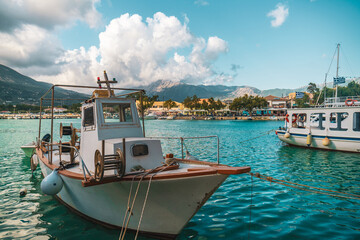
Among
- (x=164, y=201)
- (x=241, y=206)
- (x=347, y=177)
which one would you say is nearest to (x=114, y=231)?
(x=164, y=201)

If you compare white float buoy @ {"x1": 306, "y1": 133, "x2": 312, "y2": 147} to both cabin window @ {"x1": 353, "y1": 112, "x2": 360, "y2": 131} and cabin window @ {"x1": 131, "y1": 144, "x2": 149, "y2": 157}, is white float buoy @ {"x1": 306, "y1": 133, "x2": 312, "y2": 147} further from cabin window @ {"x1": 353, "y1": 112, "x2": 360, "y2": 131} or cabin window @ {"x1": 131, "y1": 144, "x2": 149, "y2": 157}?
cabin window @ {"x1": 131, "y1": 144, "x2": 149, "y2": 157}

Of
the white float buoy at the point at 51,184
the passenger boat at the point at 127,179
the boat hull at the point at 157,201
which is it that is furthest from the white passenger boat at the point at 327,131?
the white float buoy at the point at 51,184

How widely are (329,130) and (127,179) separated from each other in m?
22.4

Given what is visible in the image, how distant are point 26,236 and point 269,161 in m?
15.8

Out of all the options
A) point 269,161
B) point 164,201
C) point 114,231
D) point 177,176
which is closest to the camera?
point 177,176

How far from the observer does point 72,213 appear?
8336 mm

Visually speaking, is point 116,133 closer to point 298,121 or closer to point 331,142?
point 331,142

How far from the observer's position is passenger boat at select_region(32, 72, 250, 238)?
560cm

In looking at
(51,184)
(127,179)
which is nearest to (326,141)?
(127,179)

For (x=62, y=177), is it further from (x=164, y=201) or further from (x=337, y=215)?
(x=337, y=215)

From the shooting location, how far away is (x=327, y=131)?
21609mm

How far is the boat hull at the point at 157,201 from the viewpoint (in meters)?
5.56

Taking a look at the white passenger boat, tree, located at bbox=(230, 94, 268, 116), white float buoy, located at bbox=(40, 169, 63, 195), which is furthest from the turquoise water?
tree, located at bbox=(230, 94, 268, 116)

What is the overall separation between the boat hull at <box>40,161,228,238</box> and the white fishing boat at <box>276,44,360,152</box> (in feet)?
66.6
